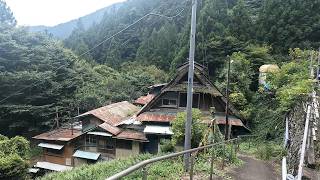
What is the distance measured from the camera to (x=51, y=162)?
91.8 ft

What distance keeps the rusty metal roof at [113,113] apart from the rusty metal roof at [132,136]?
2318 mm

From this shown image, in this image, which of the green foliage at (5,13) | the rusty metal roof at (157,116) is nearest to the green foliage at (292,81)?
the rusty metal roof at (157,116)

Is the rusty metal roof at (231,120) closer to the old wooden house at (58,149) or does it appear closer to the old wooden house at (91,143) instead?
the old wooden house at (91,143)

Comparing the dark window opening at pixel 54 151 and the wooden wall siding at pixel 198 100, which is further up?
the wooden wall siding at pixel 198 100

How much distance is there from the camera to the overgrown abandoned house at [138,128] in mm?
24953

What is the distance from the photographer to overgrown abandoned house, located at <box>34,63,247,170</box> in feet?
81.9

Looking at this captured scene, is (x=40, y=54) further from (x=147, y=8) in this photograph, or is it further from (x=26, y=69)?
(x=147, y=8)

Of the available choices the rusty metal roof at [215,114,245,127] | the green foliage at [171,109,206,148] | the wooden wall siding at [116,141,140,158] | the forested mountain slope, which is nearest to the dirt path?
the green foliage at [171,109,206,148]

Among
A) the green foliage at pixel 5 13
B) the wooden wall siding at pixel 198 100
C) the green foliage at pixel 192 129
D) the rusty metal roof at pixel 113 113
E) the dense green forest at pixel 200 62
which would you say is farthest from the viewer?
the green foliage at pixel 5 13

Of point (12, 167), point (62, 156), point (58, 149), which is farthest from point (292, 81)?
point (62, 156)

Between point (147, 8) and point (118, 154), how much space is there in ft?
176

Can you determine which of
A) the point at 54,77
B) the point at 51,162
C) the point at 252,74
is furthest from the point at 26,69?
the point at 252,74

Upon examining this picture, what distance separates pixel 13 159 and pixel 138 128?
9931 millimetres

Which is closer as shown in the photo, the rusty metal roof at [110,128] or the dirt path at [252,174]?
the dirt path at [252,174]
